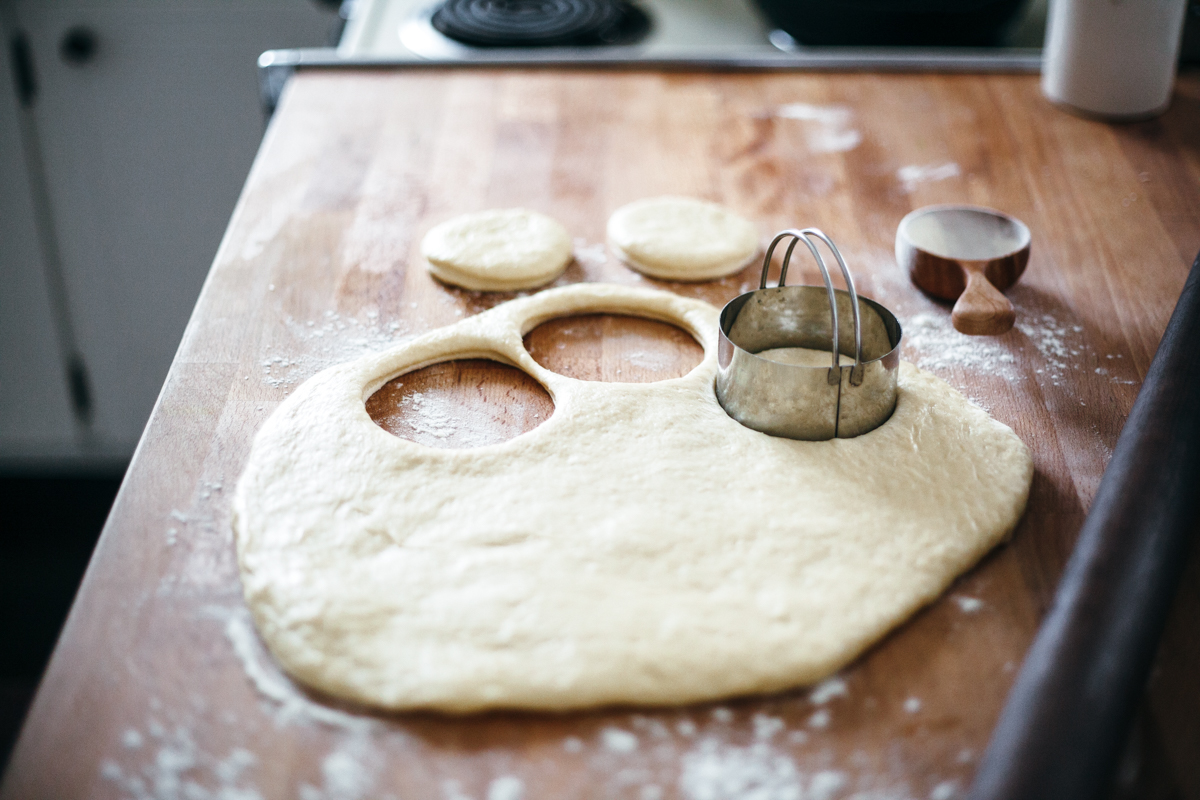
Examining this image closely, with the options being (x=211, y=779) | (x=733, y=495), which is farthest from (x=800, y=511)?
(x=211, y=779)

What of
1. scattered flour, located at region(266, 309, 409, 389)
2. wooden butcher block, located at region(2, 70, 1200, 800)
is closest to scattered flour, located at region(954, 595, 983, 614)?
wooden butcher block, located at region(2, 70, 1200, 800)

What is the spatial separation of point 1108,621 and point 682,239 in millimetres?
800

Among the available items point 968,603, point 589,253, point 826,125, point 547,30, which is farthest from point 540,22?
point 968,603

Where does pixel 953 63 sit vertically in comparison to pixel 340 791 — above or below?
above

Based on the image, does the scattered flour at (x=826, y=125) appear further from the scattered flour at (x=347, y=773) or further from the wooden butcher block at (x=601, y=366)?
the scattered flour at (x=347, y=773)

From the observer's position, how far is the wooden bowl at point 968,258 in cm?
122

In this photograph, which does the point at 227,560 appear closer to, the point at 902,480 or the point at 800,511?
the point at 800,511

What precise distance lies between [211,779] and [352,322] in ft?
2.12

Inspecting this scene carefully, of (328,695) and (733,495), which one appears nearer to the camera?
(328,695)

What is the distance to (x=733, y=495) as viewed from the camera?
38.9 inches

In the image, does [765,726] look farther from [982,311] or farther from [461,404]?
[982,311]

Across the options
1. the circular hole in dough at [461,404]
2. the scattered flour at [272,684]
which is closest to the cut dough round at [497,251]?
the circular hole in dough at [461,404]

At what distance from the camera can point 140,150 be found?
8.57 ft

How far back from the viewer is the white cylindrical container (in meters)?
1.63
